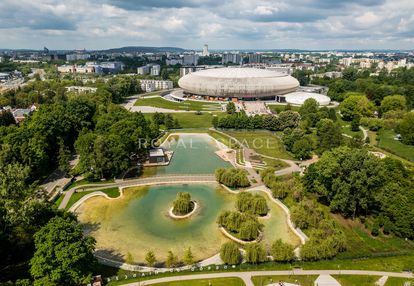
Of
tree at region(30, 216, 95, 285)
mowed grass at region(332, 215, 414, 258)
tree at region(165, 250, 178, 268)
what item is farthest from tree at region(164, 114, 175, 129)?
tree at region(30, 216, 95, 285)

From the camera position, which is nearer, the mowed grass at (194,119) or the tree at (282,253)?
the tree at (282,253)

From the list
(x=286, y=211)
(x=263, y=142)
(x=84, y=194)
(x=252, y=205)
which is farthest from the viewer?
(x=263, y=142)

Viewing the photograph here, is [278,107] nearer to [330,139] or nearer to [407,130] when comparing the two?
[407,130]

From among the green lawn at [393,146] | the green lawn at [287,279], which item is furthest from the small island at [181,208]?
the green lawn at [393,146]

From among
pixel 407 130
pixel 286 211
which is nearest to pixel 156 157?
pixel 286 211

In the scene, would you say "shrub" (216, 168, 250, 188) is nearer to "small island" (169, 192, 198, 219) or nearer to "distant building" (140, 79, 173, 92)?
"small island" (169, 192, 198, 219)

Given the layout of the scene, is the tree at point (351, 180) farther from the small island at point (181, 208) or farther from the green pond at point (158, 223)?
the small island at point (181, 208)
